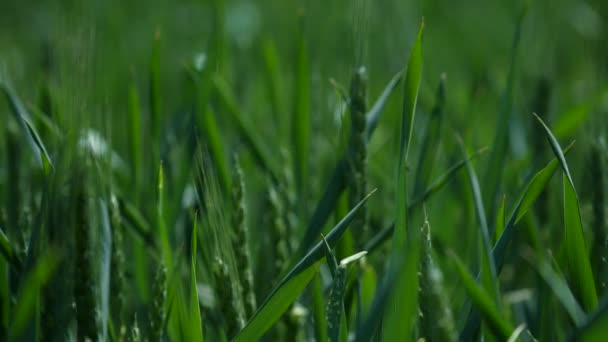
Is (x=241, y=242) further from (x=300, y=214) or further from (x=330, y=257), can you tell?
(x=300, y=214)

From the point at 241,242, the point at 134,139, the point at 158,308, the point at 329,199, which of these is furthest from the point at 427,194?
the point at 134,139

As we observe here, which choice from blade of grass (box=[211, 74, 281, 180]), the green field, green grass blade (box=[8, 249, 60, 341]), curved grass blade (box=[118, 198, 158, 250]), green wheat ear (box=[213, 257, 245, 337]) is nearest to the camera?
green grass blade (box=[8, 249, 60, 341])

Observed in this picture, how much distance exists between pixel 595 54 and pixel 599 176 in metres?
0.82

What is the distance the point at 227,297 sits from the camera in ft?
2.10

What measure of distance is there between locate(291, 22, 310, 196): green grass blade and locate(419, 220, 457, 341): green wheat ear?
0.40m

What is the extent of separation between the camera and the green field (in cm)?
53

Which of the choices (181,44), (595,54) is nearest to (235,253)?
(595,54)

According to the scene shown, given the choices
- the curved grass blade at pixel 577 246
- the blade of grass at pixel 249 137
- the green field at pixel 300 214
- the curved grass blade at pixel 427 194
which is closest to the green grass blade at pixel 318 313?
the green field at pixel 300 214

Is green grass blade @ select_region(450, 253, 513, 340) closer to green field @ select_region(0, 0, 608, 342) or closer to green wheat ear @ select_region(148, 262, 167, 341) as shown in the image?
green field @ select_region(0, 0, 608, 342)

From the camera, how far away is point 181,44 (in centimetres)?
258

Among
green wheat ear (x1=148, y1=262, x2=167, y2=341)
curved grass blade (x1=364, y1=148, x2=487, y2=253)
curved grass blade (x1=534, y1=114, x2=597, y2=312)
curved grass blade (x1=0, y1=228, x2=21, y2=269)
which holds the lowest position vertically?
curved grass blade (x1=534, y1=114, x2=597, y2=312)

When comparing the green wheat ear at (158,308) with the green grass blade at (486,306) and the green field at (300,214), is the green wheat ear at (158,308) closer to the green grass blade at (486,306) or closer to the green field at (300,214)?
the green field at (300,214)

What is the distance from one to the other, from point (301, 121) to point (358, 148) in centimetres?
27

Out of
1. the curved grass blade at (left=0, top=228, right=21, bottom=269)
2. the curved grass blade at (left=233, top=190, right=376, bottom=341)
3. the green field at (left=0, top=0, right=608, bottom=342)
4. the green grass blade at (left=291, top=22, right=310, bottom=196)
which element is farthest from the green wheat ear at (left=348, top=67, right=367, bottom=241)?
the curved grass blade at (left=0, top=228, right=21, bottom=269)
